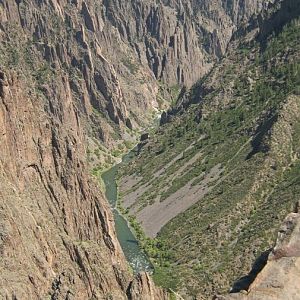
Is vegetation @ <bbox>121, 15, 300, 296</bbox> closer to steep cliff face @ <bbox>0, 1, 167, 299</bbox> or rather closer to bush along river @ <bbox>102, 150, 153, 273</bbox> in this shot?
bush along river @ <bbox>102, 150, 153, 273</bbox>

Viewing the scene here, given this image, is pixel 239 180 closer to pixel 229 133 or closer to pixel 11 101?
pixel 229 133

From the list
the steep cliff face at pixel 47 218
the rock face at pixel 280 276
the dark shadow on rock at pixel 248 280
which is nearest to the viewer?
the rock face at pixel 280 276

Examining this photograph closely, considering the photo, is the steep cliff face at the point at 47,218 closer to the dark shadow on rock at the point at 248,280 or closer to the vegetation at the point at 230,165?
the vegetation at the point at 230,165

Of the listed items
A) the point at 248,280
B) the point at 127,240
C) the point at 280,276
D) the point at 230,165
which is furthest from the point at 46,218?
the point at 230,165

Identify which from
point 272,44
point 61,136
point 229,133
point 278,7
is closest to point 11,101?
point 61,136

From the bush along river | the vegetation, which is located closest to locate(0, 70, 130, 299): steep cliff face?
the bush along river

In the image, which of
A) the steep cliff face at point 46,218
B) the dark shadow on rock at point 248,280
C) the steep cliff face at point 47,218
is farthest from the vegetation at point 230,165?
the dark shadow on rock at point 248,280

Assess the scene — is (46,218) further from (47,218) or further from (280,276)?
(280,276)

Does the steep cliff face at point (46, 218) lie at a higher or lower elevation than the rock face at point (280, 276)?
higher
